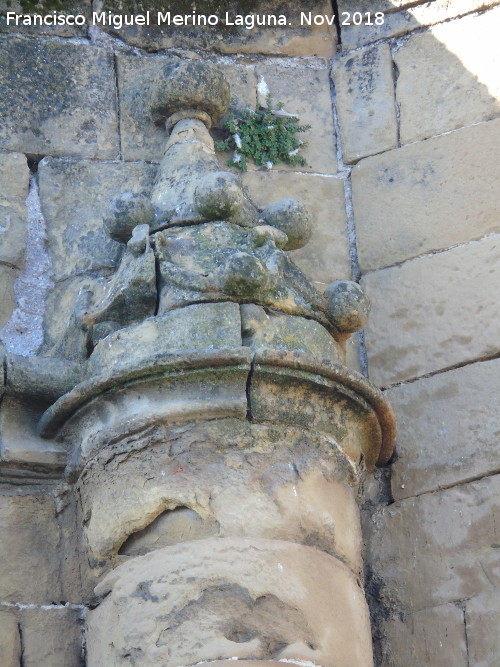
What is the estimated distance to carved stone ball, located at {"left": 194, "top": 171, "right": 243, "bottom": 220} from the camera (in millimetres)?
3502

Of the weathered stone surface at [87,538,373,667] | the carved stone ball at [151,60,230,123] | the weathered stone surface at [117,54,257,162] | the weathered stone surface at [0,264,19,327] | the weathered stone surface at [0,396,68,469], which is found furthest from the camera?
the weathered stone surface at [117,54,257,162]

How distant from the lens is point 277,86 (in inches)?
174

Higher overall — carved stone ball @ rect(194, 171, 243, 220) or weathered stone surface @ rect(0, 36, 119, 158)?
weathered stone surface @ rect(0, 36, 119, 158)

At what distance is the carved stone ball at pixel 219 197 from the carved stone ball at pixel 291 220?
5.8 inches

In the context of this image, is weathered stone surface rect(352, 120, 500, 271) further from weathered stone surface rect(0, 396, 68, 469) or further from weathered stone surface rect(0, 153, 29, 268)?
weathered stone surface rect(0, 396, 68, 469)

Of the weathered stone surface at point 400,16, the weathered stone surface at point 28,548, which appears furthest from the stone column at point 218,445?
the weathered stone surface at point 400,16

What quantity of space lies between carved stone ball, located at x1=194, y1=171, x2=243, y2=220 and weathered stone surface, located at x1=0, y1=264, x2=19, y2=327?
652 mm

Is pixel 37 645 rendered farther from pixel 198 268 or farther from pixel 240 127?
pixel 240 127

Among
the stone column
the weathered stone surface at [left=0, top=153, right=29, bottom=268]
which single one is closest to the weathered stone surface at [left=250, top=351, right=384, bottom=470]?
the stone column

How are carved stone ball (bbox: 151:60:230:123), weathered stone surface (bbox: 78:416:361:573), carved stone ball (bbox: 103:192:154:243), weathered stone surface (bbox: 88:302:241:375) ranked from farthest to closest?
carved stone ball (bbox: 151:60:230:123) < carved stone ball (bbox: 103:192:154:243) < weathered stone surface (bbox: 88:302:241:375) < weathered stone surface (bbox: 78:416:361:573)

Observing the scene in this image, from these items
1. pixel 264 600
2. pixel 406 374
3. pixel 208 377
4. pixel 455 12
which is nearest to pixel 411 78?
pixel 455 12

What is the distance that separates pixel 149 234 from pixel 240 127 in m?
0.82

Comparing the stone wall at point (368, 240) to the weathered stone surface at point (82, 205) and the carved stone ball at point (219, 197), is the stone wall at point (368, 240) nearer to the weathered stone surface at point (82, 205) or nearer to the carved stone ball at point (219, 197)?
the weathered stone surface at point (82, 205)

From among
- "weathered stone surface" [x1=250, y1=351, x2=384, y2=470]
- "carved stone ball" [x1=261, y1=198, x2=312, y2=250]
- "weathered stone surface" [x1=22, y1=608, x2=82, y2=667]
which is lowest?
"weathered stone surface" [x1=22, y1=608, x2=82, y2=667]
